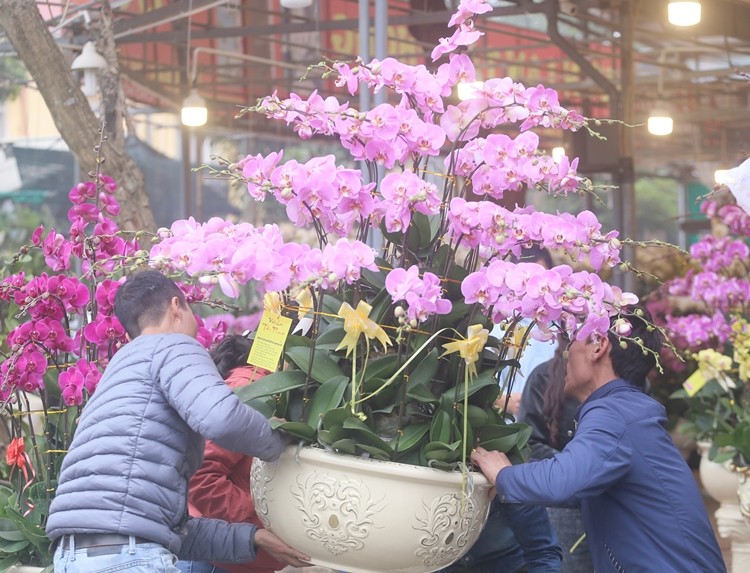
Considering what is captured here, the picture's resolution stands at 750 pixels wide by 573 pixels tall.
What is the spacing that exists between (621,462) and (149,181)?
11.3 metres

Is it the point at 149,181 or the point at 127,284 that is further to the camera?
the point at 149,181

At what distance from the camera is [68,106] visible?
13.2 feet

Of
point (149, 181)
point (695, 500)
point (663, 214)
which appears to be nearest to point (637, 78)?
point (149, 181)

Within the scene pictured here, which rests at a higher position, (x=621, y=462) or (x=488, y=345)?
(x=488, y=345)

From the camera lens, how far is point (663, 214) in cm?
3566

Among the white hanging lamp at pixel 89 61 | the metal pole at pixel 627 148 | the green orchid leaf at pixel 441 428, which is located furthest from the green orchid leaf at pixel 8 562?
the metal pole at pixel 627 148

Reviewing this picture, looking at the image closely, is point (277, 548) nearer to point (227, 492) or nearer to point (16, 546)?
point (227, 492)

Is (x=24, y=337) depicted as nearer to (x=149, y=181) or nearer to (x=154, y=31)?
(x=154, y=31)

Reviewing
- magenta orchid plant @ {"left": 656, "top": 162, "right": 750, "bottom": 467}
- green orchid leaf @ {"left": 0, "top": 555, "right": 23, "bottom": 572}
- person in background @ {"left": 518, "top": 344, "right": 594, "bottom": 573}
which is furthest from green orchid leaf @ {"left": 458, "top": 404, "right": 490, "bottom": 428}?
magenta orchid plant @ {"left": 656, "top": 162, "right": 750, "bottom": 467}

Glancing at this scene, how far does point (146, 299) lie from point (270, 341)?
31 cm

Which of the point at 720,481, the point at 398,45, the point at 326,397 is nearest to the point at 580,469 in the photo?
the point at 326,397

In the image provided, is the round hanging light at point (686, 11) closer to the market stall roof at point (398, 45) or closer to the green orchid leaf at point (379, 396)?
the market stall roof at point (398, 45)

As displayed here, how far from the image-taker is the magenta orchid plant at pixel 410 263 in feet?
6.64

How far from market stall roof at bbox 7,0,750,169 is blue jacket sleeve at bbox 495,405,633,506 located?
10.4 ft
